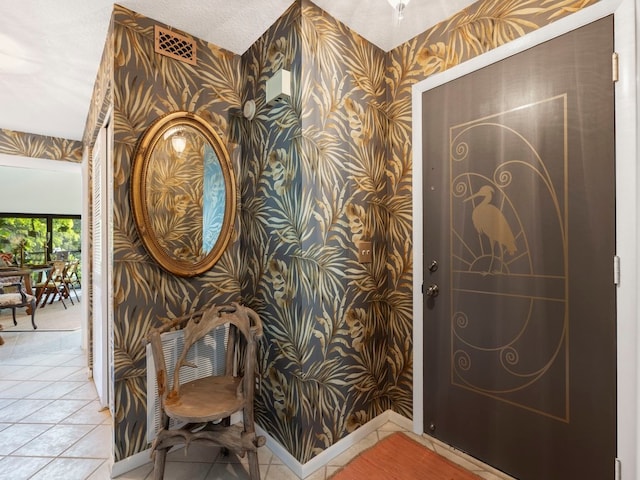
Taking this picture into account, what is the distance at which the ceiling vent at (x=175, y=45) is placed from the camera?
5.76ft

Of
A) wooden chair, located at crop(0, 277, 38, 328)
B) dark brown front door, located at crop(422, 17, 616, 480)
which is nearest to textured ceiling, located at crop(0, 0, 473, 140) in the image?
dark brown front door, located at crop(422, 17, 616, 480)

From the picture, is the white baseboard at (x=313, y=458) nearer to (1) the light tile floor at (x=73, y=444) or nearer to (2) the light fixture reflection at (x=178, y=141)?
(1) the light tile floor at (x=73, y=444)

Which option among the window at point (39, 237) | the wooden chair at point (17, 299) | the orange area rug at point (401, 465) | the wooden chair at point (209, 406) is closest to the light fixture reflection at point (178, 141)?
the wooden chair at point (209, 406)

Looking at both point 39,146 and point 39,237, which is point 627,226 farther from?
point 39,237

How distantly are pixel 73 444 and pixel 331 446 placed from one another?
1.60 m

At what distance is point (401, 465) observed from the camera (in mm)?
1661

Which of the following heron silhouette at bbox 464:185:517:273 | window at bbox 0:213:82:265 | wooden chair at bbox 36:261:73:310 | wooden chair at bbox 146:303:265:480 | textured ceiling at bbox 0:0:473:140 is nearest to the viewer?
wooden chair at bbox 146:303:265:480

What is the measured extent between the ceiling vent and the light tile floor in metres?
2.35

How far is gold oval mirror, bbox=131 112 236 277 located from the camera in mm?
1694

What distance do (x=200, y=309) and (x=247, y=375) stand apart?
608mm

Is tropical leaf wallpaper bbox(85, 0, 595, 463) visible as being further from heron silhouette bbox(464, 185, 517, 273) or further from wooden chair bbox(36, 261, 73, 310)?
wooden chair bbox(36, 261, 73, 310)

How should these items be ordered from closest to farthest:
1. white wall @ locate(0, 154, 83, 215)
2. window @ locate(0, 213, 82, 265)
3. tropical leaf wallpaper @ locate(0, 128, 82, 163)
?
tropical leaf wallpaper @ locate(0, 128, 82, 163) < white wall @ locate(0, 154, 83, 215) < window @ locate(0, 213, 82, 265)

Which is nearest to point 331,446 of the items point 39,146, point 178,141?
point 178,141

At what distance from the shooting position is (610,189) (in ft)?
4.17
